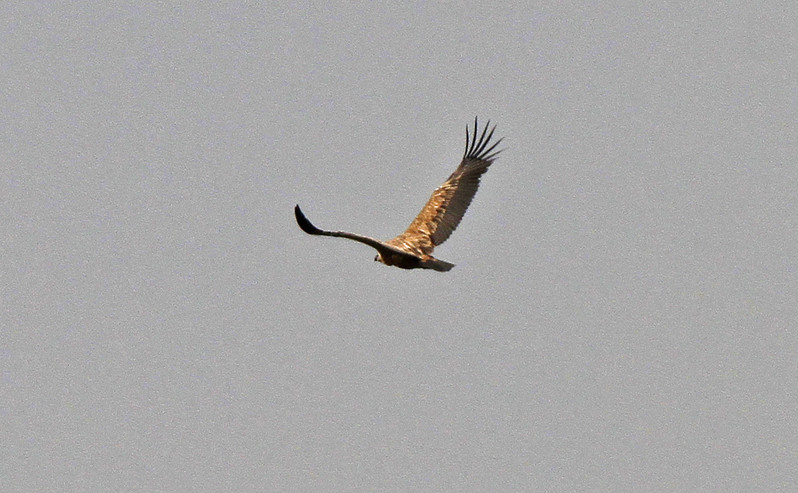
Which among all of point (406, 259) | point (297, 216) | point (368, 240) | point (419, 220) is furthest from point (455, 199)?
point (297, 216)

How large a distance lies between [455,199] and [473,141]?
1.41m

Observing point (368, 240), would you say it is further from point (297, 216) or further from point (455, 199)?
point (455, 199)

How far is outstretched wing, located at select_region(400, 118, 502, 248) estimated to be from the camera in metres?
24.9

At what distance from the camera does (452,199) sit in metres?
25.6

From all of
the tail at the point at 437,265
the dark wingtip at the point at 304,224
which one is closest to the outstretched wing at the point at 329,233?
the dark wingtip at the point at 304,224

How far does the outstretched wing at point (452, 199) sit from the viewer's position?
2494cm

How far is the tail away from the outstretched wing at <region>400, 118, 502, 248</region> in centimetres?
243

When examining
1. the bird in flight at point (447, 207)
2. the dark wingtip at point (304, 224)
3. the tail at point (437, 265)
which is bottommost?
the dark wingtip at point (304, 224)

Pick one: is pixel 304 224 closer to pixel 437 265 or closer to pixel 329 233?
pixel 329 233

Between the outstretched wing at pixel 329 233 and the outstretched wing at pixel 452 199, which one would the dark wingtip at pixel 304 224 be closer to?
the outstretched wing at pixel 329 233

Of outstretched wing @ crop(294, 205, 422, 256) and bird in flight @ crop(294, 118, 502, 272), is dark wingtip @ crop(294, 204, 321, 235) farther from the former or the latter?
bird in flight @ crop(294, 118, 502, 272)

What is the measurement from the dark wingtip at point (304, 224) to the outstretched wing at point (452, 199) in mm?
6379

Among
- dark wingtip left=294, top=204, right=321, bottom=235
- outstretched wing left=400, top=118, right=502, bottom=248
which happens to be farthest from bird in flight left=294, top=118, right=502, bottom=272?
dark wingtip left=294, top=204, right=321, bottom=235

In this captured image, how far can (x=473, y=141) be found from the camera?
25844 millimetres
